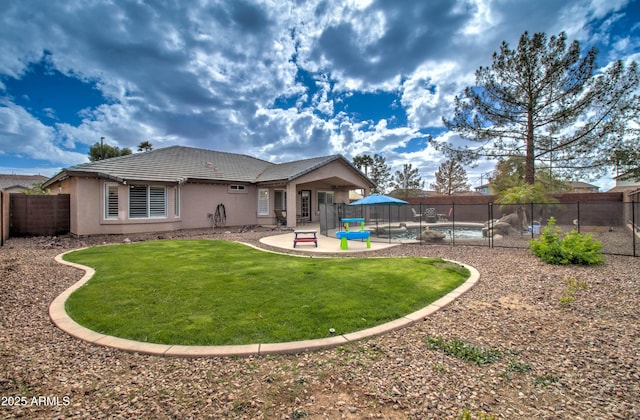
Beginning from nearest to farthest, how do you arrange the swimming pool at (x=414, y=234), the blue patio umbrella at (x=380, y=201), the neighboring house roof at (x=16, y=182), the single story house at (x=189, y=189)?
the single story house at (x=189, y=189), the blue patio umbrella at (x=380, y=201), the swimming pool at (x=414, y=234), the neighboring house roof at (x=16, y=182)

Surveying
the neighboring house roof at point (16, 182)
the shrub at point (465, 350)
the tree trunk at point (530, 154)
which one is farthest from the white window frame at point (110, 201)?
the neighboring house roof at point (16, 182)

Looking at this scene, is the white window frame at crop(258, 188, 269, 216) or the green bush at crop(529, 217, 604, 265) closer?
the green bush at crop(529, 217, 604, 265)

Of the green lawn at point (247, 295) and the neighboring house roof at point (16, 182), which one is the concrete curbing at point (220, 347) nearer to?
the green lawn at point (247, 295)

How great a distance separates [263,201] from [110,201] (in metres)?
8.75

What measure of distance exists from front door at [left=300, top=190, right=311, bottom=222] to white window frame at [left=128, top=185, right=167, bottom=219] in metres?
9.94

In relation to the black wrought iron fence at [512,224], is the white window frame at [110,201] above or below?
above

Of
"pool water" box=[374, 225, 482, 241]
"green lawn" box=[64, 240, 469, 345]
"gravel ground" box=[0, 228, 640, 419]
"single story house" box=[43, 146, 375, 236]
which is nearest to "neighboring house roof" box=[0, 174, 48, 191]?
"single story house" box=[43, 146, 375, 236]

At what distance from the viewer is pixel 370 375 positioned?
286 centimetres

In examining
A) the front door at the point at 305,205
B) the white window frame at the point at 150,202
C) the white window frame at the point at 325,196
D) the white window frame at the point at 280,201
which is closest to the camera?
the white window frame at the point at 150,202

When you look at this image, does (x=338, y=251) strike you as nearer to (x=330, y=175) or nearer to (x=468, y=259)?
Result: (x=468, y=259)

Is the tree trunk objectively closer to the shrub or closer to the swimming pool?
the swimming pool

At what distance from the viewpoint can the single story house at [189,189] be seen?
529 inches

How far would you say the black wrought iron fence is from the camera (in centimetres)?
1148

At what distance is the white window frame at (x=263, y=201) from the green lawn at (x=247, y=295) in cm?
1127
